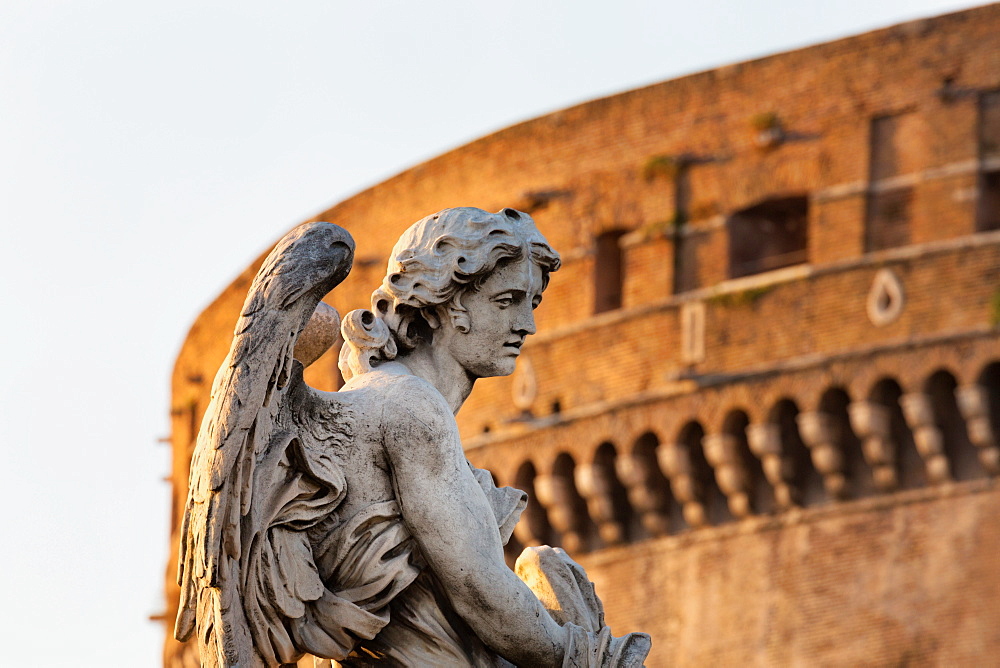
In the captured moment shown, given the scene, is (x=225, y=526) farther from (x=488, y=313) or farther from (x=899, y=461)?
(x=899, y=461)

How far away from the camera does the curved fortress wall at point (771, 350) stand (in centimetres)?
1909

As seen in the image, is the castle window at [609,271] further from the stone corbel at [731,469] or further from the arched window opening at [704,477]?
the stone corbel at [731,469]

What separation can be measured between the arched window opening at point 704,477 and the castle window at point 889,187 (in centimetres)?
201

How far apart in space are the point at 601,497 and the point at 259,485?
17487 mm

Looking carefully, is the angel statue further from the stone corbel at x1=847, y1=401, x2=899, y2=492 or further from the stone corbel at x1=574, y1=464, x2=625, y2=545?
the stone corbel at x1=574, y1=464, x2=625, y2=545

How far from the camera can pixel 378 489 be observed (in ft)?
11.0

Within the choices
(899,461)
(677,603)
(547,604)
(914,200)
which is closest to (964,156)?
(914,200)

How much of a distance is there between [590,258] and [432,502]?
57.6 ft

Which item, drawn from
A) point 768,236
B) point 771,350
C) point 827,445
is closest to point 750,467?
point 827,445

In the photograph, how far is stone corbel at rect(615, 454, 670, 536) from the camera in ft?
67.2

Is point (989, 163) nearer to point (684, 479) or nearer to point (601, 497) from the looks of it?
point (684, 479)

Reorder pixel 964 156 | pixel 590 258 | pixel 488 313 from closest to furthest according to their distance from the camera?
1. pixel 488 313
2. pixel 964 156
3. pixel 590 258

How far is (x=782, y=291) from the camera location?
64.8 ft

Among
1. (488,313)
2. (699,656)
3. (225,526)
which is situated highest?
(699,656)
